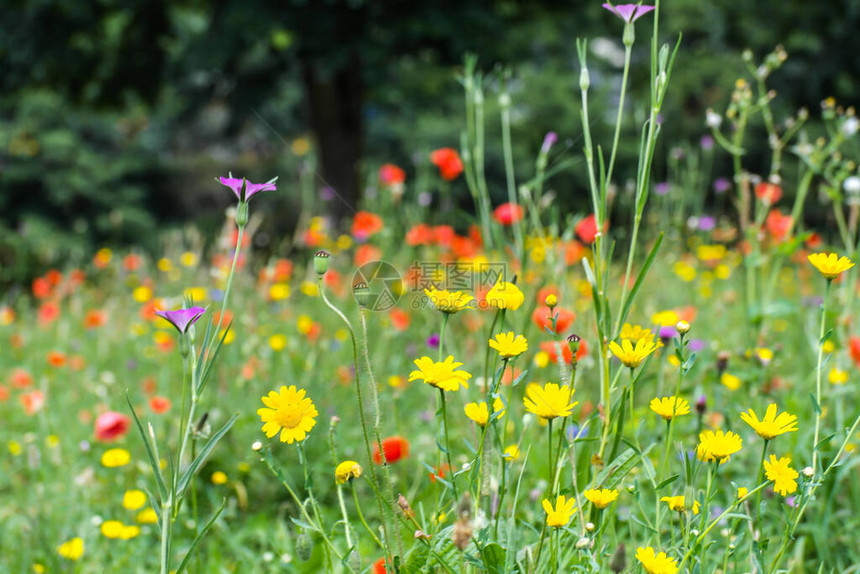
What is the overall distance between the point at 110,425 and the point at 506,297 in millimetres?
1228

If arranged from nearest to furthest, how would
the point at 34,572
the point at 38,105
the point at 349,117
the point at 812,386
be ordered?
the point at 34,572 < the point at 812,386 < the point at 349,117 < the point at 38,105

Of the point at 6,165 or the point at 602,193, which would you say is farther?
the point at 6,165

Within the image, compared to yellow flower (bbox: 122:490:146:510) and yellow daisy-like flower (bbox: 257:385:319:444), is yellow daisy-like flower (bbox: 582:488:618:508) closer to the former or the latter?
yellow daisy-like flower (bbox: 257:385:319:444)

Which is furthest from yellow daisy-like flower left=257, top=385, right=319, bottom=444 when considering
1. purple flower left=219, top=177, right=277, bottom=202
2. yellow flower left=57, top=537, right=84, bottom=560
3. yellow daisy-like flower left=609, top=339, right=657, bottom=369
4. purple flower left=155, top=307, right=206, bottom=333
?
yellow flower left=57, top=537, right=84, bottom=560

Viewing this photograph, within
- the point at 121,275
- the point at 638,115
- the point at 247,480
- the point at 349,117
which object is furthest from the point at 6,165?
the point at 638,115

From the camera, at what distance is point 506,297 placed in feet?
2.77

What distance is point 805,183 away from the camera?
66.2 inches

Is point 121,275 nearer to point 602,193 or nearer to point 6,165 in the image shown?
point 602,193

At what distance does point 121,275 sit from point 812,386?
313 centimetres

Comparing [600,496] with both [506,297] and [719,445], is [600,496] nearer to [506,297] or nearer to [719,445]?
[719,445]

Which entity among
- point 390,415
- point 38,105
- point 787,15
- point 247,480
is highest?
point 787,15

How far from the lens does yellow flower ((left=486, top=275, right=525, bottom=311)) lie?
0.83 metres

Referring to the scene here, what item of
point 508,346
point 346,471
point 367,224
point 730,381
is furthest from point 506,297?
point 367,224

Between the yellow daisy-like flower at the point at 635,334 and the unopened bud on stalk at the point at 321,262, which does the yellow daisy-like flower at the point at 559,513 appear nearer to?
the yellow daisy-like flower at the point at 635,334
